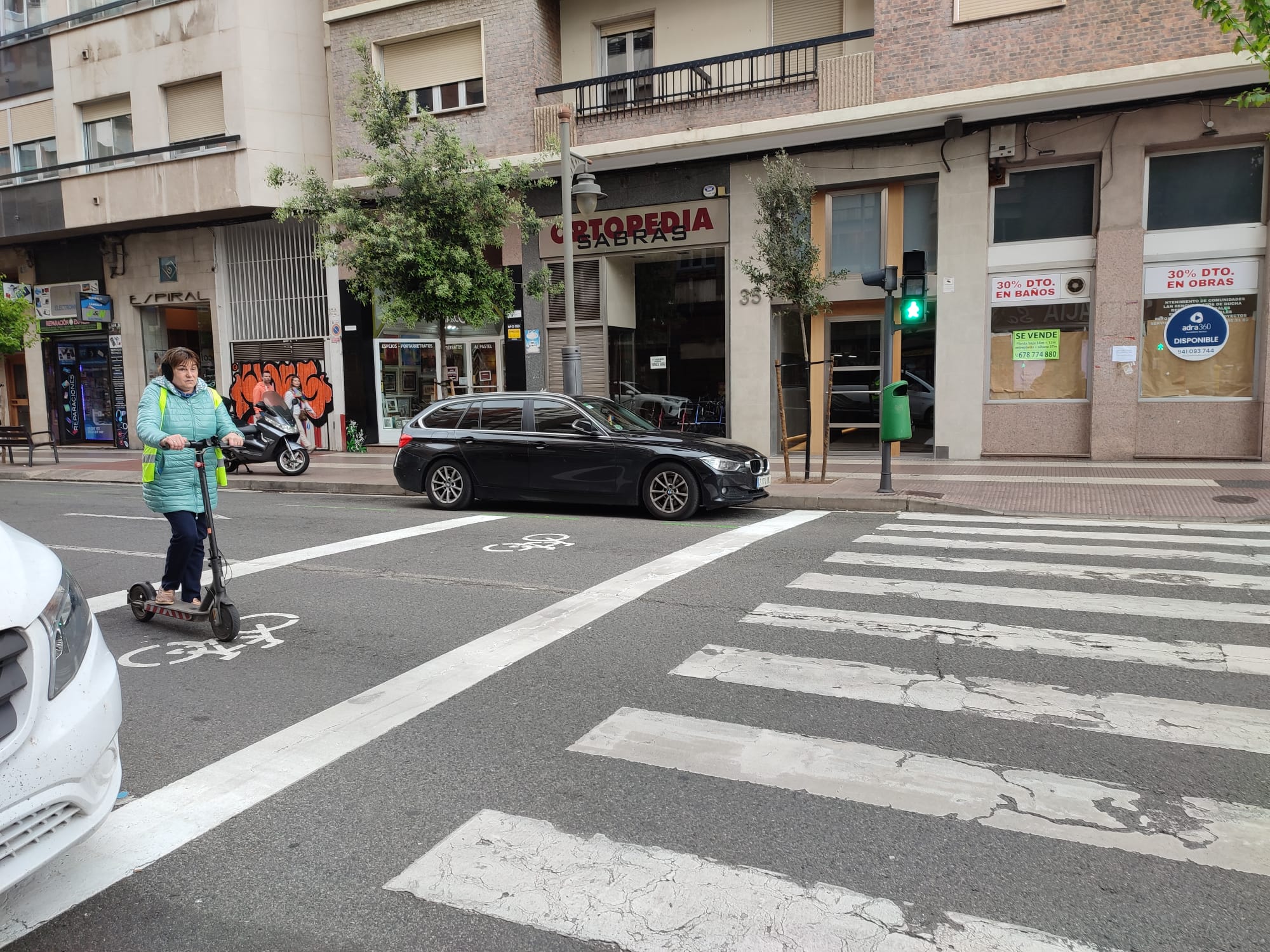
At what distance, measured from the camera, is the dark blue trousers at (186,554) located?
18.7 ft

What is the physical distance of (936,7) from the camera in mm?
14344

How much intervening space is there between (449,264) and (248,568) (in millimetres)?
7634

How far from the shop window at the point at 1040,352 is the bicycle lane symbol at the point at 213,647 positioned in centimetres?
1325

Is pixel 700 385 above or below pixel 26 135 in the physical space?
below

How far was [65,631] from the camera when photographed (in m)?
2.78

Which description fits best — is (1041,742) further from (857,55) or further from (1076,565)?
(857,55)

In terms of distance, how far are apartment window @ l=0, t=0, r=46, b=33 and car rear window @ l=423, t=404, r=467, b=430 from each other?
19631mm

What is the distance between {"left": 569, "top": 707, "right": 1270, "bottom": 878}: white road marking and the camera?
3.09 metres

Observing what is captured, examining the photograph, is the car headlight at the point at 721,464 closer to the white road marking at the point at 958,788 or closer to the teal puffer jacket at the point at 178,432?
the teal puffer jacket at the point at 178,432

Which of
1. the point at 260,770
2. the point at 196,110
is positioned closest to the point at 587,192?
the point at 260,770

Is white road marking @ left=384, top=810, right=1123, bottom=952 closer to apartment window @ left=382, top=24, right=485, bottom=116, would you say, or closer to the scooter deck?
the scooter deck

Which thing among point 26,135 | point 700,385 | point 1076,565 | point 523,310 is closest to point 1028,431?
point 700,385

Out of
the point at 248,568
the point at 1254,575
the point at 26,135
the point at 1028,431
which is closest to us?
the point at 1254,575

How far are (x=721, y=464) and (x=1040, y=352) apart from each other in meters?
8.25
